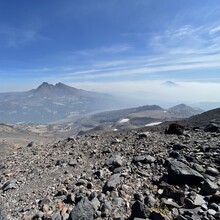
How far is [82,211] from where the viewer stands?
883 cm

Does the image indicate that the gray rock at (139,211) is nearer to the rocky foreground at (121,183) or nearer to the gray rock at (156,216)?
the rocky foreground at (121,183)

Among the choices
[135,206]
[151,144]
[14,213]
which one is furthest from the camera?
[151,144]

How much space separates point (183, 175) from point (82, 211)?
3.93 metres

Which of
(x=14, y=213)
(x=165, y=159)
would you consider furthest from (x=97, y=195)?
(x=165, y=159)

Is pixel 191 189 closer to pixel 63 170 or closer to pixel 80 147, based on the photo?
pixel 63 170

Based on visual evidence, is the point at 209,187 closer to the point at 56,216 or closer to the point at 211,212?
the point at 211,212

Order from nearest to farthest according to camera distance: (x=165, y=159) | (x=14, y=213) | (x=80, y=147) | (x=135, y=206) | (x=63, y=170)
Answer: (x=135, y=206) < (x=14, y=213) < (x=165, y=159) < (x=63, y=170) < (x=80, y=147)

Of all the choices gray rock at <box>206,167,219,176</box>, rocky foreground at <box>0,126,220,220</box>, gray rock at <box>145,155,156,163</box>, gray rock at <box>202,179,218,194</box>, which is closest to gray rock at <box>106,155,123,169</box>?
rocky foreground at <box>0,126,220,220</box>

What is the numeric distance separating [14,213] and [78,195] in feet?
7.32

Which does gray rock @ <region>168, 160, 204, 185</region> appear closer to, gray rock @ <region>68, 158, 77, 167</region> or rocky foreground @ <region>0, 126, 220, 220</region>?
rocky foreground @ <region>0, 126, 220, 220</region>

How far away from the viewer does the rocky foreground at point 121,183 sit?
352 inches

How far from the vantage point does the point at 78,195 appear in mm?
10164

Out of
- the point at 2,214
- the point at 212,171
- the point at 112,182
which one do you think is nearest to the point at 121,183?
the point at 112,182

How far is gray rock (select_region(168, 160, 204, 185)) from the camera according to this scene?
1030cm
